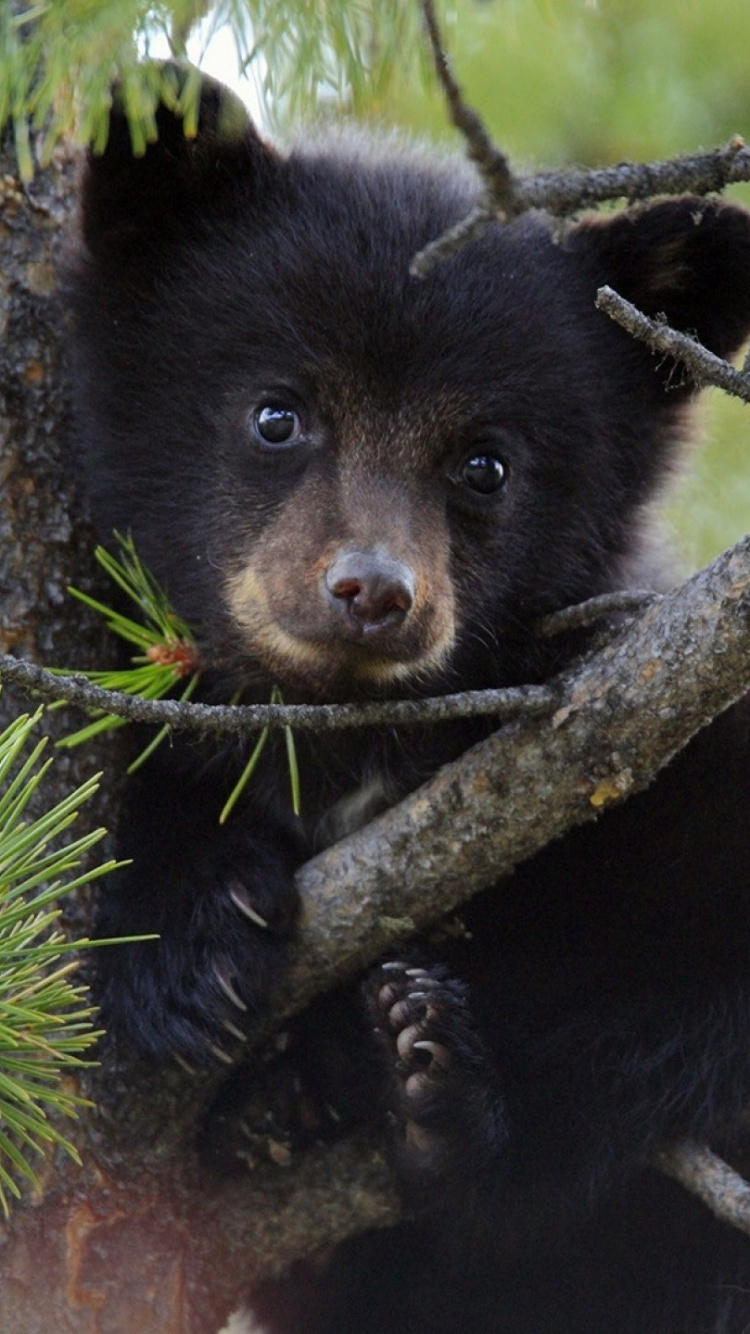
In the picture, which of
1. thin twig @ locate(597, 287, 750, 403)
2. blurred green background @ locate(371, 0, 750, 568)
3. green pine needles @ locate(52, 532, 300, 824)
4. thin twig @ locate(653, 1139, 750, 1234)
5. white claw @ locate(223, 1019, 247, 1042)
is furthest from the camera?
blurred green background @ locate(371, 0, 750, 568)

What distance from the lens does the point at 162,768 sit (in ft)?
14.0

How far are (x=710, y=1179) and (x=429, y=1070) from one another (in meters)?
0.68

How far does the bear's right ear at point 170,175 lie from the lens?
153 inches

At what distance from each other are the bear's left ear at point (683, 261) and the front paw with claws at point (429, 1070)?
5.81 feet

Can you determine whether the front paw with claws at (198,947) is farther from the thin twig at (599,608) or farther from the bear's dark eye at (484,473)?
the bear's dark eye at (484,473)

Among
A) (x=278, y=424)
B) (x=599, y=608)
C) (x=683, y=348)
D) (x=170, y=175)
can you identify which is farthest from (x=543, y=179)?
(x=170, y=175)

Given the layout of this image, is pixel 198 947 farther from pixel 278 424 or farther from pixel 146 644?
pixel 278 424

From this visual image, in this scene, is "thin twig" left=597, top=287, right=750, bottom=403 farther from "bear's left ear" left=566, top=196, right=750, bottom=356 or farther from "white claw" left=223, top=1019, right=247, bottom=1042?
"white claw" left=223, top=1019, right=247, bottom=1042

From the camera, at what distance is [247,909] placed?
12.4 feet

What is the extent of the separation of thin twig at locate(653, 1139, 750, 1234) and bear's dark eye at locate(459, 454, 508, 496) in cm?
161

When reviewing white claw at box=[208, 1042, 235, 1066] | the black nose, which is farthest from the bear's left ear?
white claw at box=[208, 1042, 235, 1066]

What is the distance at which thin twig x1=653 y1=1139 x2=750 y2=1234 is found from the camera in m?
3.41

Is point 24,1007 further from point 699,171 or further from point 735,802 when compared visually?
Answer: point 735,802

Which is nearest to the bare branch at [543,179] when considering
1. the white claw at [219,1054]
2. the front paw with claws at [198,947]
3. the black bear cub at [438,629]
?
the black bear cub at [438,629]
